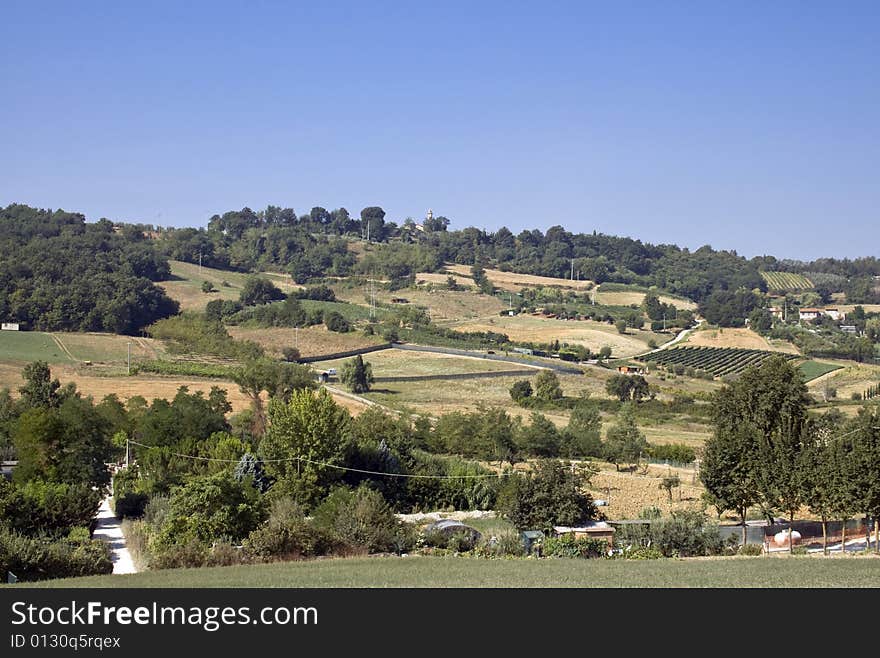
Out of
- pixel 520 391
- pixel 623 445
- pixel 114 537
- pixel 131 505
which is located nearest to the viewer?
pixel 114 537

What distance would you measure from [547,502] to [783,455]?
6.86m

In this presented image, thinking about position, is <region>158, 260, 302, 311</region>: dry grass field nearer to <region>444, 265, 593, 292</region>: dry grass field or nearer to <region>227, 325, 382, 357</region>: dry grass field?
<region>227, 325, 382, 357</region>: dry grass field

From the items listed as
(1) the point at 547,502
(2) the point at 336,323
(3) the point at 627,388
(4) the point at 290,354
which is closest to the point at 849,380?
(3) the point at 627,388

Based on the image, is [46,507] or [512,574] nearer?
[512,574]

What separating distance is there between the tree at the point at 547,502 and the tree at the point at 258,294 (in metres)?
79.2

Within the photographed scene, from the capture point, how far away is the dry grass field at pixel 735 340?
101 meters

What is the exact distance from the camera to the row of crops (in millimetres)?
83625

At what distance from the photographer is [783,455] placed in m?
26.6

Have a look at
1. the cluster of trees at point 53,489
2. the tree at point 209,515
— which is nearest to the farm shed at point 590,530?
the tree at point 209,515

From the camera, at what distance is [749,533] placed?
26.8 metres

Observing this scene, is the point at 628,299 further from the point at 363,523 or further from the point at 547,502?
the point at 363,523

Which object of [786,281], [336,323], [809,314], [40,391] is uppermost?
[786,281]

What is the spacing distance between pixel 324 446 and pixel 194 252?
10587 centimetres

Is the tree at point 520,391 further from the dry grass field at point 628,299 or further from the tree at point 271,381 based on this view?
the dry grass field at point 628,299
